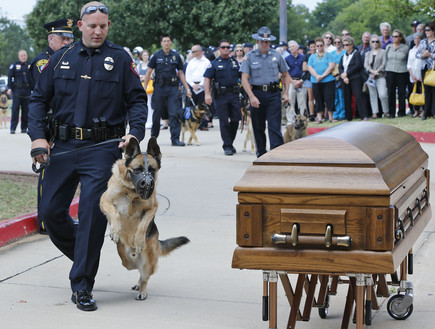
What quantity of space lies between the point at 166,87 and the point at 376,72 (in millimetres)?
5200

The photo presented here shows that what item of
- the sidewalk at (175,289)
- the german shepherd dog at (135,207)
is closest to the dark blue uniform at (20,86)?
the sidewalk at (175,289)

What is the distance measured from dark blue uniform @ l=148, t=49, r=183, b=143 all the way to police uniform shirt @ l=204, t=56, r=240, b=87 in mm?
1360

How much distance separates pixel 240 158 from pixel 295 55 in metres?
6.66

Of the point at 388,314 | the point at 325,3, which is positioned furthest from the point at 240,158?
the point at 325,3

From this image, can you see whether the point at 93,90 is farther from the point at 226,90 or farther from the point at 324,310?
the point at 226,90

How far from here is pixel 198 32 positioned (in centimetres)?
4478

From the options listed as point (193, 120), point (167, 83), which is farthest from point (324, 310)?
point (193, 120)

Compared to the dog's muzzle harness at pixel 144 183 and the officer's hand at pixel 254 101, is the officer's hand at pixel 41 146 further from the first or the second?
the officer's hand at pixel 254 101

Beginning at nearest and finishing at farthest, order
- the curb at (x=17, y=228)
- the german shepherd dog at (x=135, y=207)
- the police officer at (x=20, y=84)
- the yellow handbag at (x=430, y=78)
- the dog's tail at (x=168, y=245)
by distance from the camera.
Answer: the german shepherd dog at (x=135, y=207) < the dog's tail at (x=168, y=245) < the curb at (x=17, y=228) < the yellow handbag at (x=430, y=78) < the police officer at (x=20, y=84)

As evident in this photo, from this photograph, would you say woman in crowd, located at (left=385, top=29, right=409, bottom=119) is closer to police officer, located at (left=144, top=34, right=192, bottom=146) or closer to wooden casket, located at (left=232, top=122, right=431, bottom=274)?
police officer, located at (left=144, top=34, right=192, bottom=146)

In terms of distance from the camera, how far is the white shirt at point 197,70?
18.7 meters

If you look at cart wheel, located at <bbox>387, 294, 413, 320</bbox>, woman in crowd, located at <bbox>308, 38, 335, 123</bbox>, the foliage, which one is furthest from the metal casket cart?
the foliage

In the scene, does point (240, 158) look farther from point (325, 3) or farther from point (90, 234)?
point (325, 3)

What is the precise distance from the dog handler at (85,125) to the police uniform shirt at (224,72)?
29.9 feet
